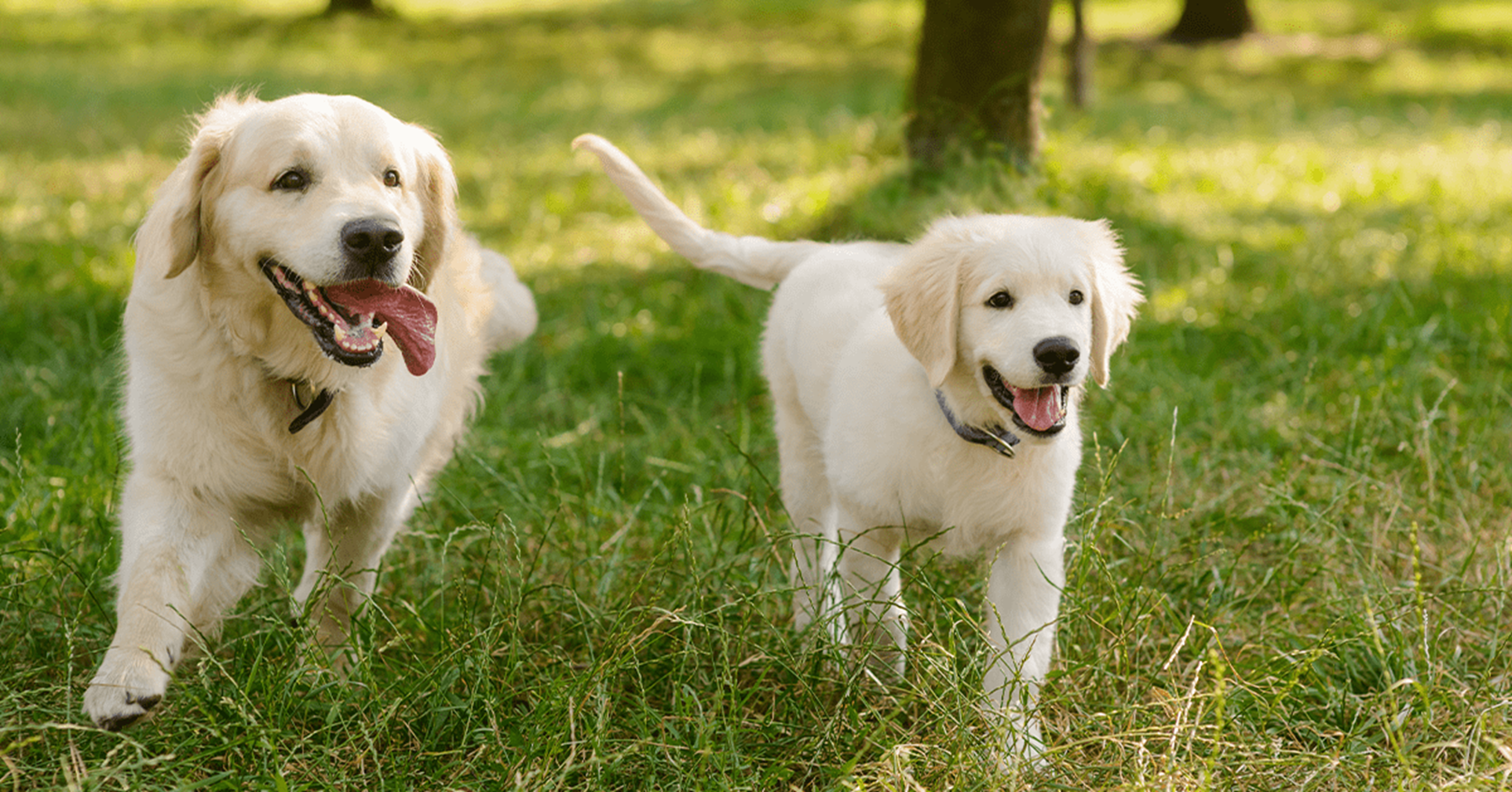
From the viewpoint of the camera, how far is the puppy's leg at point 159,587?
232cm

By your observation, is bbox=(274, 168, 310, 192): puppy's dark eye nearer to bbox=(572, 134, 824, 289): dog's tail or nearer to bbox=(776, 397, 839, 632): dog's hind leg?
bbox=(572, 134, 824, 289): dog's tail

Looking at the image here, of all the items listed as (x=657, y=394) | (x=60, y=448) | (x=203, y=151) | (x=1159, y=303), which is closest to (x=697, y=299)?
(x=657, y=394)

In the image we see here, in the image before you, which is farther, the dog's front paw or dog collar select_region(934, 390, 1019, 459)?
dog collar select_region(934, 390, 1019, 459)

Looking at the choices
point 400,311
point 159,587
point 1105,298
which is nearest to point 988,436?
point 1105,298

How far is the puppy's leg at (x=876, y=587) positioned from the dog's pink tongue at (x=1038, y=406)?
1.32ft

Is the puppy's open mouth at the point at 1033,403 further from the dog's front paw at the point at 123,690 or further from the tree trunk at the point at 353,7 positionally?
the tree trunk at the point at 353,7

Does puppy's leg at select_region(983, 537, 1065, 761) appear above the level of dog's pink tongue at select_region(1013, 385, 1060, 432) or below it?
below

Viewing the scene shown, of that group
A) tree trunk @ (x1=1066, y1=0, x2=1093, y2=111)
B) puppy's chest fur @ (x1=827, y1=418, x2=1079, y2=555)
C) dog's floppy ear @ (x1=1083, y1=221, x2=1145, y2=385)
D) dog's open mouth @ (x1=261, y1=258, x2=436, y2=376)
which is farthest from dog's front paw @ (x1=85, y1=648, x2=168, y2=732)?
tree trunk @ (x1=1066, y1=0, x2=1093, y2=111)

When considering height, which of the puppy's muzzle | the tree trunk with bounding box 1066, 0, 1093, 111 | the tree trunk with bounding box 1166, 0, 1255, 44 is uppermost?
the puppy's muzzle

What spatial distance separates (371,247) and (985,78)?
12.8 ft

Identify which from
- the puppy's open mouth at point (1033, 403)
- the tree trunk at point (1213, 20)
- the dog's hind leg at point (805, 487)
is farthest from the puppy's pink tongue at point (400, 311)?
the tree trunk at point (1213, 20)

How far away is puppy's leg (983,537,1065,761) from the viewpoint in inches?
102

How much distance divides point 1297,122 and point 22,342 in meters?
9.53

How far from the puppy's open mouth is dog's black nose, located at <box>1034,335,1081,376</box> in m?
0.08
